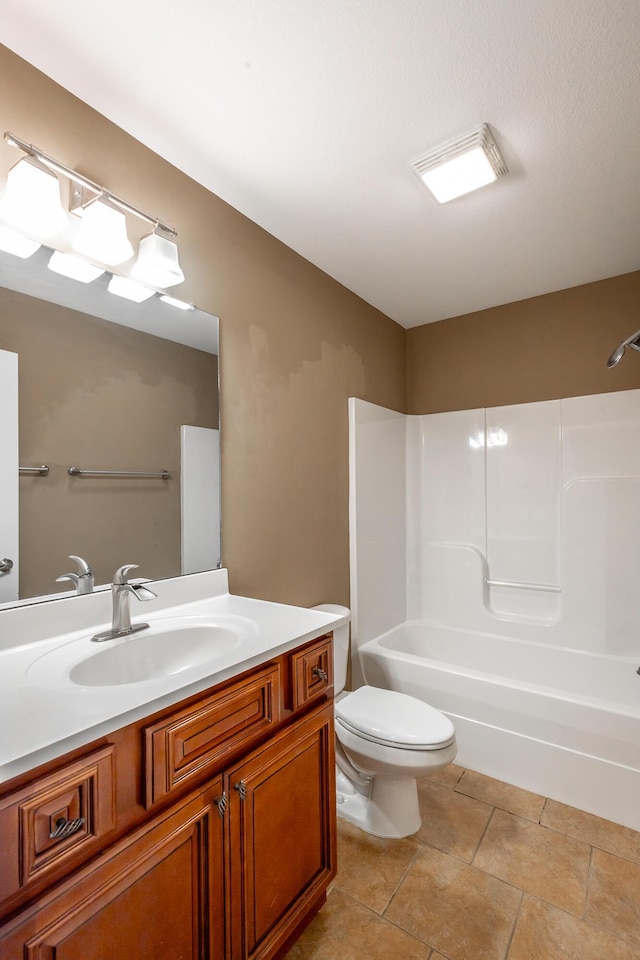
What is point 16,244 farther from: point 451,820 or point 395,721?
point 451,820

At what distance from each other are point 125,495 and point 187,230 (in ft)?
3.23

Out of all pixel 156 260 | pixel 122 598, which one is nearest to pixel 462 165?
pixel 156 260

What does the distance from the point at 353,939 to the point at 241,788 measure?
766 millimetres

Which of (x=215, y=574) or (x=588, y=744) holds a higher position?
(x=215, y=574)

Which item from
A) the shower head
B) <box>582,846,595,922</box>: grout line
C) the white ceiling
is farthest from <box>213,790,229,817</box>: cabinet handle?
the shower head

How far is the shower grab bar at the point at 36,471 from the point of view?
1.23 meters

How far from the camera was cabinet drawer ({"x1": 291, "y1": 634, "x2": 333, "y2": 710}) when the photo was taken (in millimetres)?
1264

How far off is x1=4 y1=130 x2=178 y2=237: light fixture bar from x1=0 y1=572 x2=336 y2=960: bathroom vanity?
1.33m

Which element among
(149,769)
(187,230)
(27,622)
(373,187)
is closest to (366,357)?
(373,187)

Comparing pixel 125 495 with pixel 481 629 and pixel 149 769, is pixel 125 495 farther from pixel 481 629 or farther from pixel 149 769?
pixel 481 629

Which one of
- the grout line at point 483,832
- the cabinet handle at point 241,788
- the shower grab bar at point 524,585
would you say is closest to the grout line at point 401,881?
the grout line at point 483,832

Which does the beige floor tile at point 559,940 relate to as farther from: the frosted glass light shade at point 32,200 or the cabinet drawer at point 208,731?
the frosted glass light shade at point 32,200

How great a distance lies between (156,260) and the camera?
1479 mm

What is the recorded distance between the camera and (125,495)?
1.47 m
